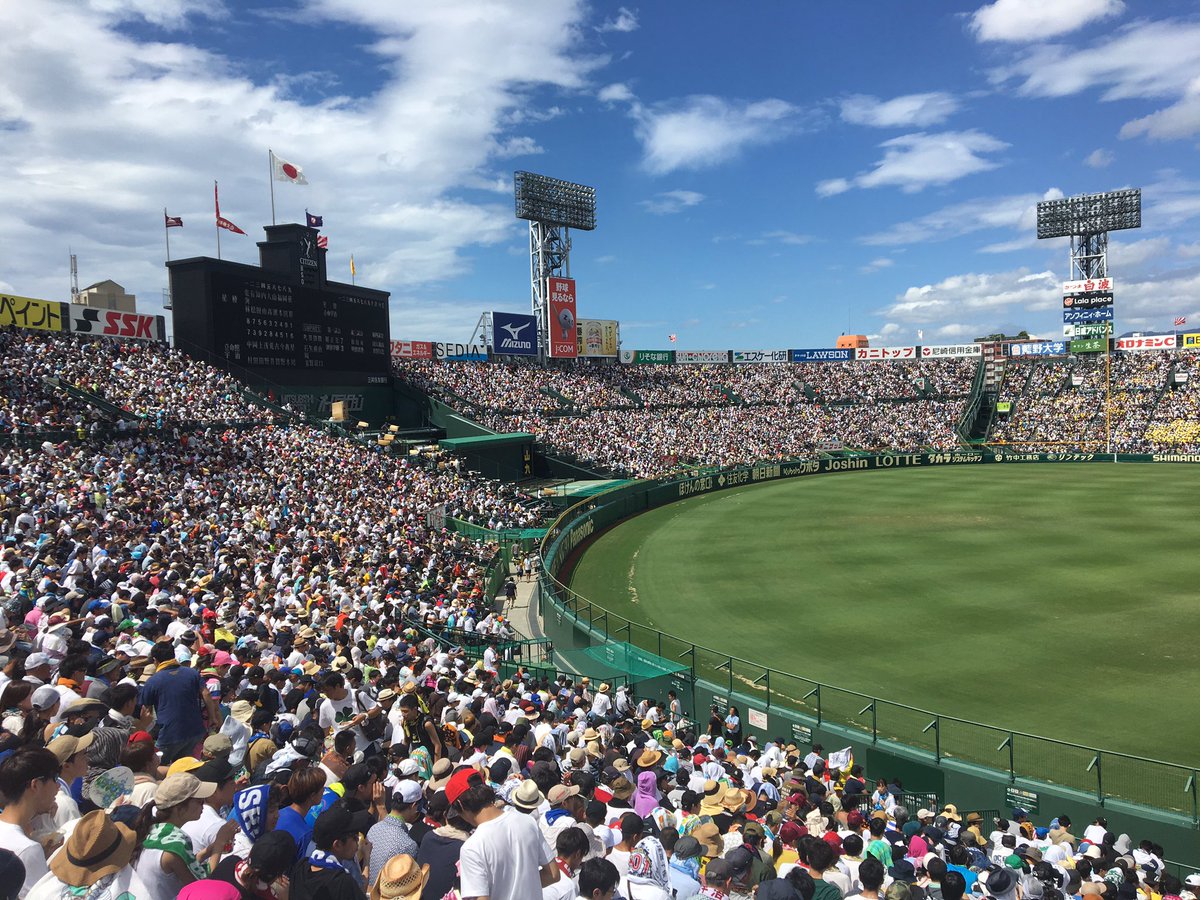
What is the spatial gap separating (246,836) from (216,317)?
34076 millimetres

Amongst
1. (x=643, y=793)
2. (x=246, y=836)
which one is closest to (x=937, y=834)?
(x=643, y=793)

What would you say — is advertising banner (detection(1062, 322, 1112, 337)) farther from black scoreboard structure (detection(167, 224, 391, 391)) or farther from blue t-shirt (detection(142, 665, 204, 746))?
blue t-shirt (detection(142, 665, 204, 746))

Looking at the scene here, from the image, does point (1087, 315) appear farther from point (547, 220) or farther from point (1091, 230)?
point (547, 220)

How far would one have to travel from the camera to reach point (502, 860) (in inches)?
171

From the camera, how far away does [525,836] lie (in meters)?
4.45

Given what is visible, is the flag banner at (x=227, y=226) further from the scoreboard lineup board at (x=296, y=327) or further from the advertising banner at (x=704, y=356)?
the advertising banner at (x=704, y=356)

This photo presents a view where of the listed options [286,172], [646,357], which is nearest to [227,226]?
[286,172]

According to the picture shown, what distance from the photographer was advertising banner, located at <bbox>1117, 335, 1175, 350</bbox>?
7750 centimetres

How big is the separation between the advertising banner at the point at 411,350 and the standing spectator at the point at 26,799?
173 feet

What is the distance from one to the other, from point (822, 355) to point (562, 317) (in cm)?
3458

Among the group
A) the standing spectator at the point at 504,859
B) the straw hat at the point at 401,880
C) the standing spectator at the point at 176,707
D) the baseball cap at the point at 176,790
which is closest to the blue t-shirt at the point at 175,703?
the standing spectator at the point at 176,707

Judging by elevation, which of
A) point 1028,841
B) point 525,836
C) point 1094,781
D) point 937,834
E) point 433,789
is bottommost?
point 1094,781

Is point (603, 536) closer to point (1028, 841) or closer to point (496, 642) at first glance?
point (496, 642)

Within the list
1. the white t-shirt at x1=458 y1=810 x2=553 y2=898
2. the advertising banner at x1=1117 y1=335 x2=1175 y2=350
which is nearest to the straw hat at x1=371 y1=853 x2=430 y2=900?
the white t-shirt at x1=458 y1=810 x2=553 y2=898
